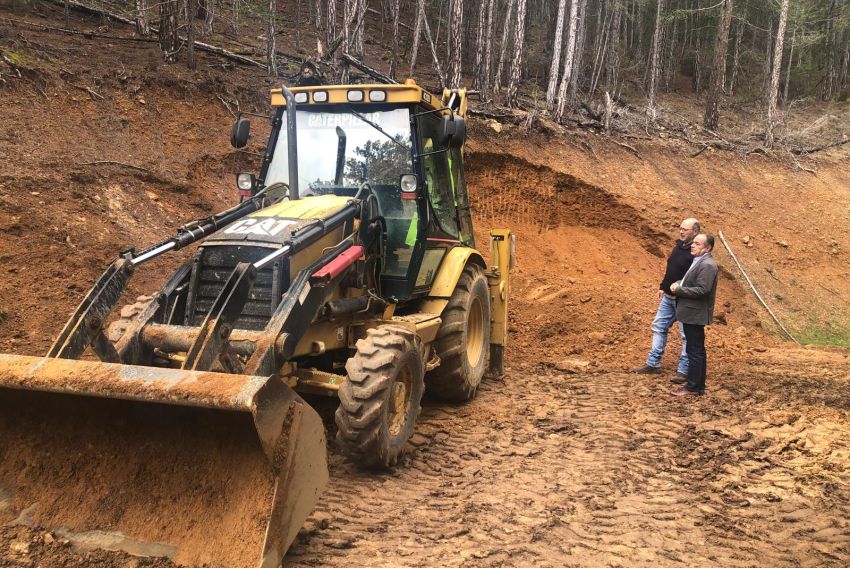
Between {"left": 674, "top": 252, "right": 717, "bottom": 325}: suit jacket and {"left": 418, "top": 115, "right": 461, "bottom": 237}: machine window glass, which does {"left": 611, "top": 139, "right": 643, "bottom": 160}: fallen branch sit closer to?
{"left": 674, "top": 252, "right": 717, "bottom": 325}: suit jacket

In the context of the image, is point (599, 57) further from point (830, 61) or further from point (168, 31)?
point (168, 31)

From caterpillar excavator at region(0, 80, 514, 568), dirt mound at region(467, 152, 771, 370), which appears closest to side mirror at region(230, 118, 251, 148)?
caterpillar excavator at region(0, 80, 514, 568)

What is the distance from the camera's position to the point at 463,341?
5.97m

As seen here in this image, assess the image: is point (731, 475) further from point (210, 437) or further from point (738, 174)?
point (738, 174)

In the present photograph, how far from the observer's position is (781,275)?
1332cm

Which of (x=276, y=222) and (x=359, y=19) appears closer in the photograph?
(x=276, y=222)

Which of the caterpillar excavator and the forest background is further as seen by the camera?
the forest background

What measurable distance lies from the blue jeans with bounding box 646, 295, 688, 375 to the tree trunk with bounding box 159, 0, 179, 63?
30.4 feet

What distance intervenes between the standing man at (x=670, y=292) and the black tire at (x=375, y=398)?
12.9 ft

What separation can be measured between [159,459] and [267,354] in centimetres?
83

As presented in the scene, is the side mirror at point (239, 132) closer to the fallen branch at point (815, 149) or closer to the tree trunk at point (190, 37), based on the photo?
the tree trunk at point (190, 37)

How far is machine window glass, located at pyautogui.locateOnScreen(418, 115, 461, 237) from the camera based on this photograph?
5824 mm

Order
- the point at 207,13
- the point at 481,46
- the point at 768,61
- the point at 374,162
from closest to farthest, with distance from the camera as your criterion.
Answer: the point at 374,162, the point at 207,13, the point at 481,46, the point at 768,61

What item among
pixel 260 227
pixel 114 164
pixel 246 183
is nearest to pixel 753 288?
Answer: pixel 246 183
